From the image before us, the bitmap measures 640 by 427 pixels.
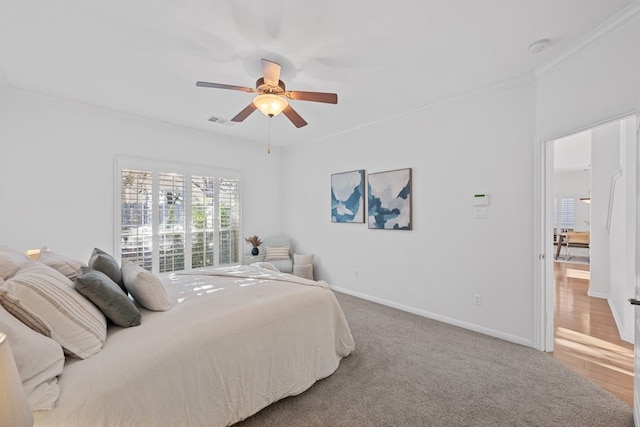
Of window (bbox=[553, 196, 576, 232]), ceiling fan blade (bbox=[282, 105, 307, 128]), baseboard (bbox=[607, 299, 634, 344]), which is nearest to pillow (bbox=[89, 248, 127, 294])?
ceiling fan blade (bbox=[282, 105, 307, 128])

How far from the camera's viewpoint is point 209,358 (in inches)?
66.1

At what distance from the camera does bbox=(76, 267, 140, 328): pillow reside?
1.66 metres

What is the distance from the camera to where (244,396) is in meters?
1.83

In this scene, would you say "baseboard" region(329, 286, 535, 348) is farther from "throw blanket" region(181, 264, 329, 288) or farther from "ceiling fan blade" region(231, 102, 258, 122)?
"ceiling fan blade" region(231, 102, 258, 122)

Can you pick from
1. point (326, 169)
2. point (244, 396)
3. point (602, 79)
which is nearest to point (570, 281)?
point (602, 79)

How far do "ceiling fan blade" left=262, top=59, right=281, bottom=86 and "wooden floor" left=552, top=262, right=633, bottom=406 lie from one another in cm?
358

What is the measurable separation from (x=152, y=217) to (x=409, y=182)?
145 inches

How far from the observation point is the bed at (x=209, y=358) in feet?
4.21

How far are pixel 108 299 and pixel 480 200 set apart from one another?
349 centimetres

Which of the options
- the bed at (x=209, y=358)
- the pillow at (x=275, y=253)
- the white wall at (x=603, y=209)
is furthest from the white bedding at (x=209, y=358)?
the white wall at (x=603, y=209)

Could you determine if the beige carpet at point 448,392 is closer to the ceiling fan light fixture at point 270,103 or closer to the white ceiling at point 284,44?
the ceiling fan light fixture at point 270,103

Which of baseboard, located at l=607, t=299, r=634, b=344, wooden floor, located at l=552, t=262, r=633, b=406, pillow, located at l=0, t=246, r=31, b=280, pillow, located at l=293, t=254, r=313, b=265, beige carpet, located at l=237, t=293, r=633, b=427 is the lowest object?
beige carpet, located at l=237, t=293, r=633, b=427

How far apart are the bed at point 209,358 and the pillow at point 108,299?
7 centimetres

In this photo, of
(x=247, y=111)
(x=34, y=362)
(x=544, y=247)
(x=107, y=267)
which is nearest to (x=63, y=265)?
(x=107, y=267)
